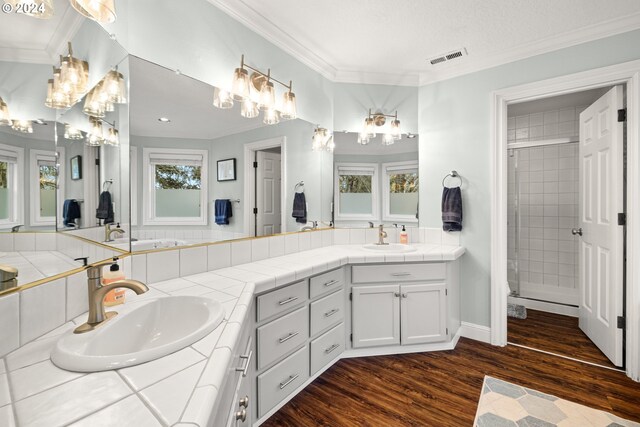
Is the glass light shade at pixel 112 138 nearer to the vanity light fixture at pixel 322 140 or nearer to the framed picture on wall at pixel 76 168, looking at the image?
the framed picture on wall at pixel 76 168

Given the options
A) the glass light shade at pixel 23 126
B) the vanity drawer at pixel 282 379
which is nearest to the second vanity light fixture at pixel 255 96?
the glass light shade at pixel 23 126

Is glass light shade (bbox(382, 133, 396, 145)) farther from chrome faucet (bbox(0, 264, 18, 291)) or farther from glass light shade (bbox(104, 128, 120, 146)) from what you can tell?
chrome faucet (bbox(0, 264, 18, 291))

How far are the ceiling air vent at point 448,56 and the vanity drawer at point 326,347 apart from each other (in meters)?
2.38

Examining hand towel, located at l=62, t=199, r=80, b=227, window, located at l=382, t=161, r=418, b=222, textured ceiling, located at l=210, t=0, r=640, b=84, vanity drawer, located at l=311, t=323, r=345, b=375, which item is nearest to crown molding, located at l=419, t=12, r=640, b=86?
textured ceiling, located at l=210, t=0, r=640, b=84

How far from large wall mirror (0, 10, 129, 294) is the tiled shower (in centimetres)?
388

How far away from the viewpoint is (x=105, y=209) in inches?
50.5

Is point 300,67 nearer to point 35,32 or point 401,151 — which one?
point 401,151

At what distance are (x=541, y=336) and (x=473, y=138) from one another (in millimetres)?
1908

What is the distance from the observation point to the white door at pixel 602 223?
203 cm

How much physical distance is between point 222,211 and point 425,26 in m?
1.95

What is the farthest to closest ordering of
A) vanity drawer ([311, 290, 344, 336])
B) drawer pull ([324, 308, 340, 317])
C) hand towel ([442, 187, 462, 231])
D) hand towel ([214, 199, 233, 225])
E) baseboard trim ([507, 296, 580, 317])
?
1. baseboard trim ([507, 296, 580, 317])
2. hand towel ([442, 187, 462, 231])
3. drawer pull ([324, 308, 340, 317])
4. vanity drawer ([311, 290, 344, 336])
5. hand towel ([214, 199, 233, 225])

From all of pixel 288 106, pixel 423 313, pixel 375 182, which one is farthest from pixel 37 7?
pixel 423 313

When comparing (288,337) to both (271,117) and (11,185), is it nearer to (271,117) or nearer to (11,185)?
(11,185)

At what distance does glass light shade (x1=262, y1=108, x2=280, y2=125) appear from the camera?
79.2 inches
